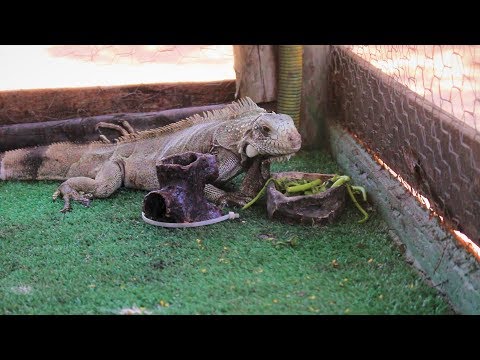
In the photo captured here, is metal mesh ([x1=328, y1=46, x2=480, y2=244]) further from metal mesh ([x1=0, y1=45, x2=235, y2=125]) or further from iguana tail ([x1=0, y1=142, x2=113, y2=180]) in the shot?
iguana tail ([x1=0, y1=142, x2=113, y2=180])

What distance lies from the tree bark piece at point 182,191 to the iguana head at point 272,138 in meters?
0.38

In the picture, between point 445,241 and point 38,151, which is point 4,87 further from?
point 445,241

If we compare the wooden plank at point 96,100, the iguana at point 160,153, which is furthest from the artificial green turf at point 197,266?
the wooden plank at point 96,100

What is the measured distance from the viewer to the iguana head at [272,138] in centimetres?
399

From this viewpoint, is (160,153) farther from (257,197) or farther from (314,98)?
(314,98)

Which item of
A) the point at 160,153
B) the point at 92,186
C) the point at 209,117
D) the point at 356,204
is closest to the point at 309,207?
the point at 356,204

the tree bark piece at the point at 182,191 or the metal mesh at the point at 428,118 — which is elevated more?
the metal mesh at the point at 428,118

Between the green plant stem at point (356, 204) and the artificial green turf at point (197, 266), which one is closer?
the artificial green turf at point (197, 266)

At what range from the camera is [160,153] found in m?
4.54

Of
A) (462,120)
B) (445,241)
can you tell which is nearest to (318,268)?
(445,241)

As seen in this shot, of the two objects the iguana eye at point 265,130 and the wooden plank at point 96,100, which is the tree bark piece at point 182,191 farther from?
the wooden plank at point 96,100

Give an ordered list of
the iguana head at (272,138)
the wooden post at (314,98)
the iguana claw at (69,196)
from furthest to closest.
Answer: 1. the wooden post at (314,98)
2. the iguana claw at (69,196)
3. the iguana head at (272,138)

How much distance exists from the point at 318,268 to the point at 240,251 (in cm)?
48

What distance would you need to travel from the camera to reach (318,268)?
3334 millimetres
